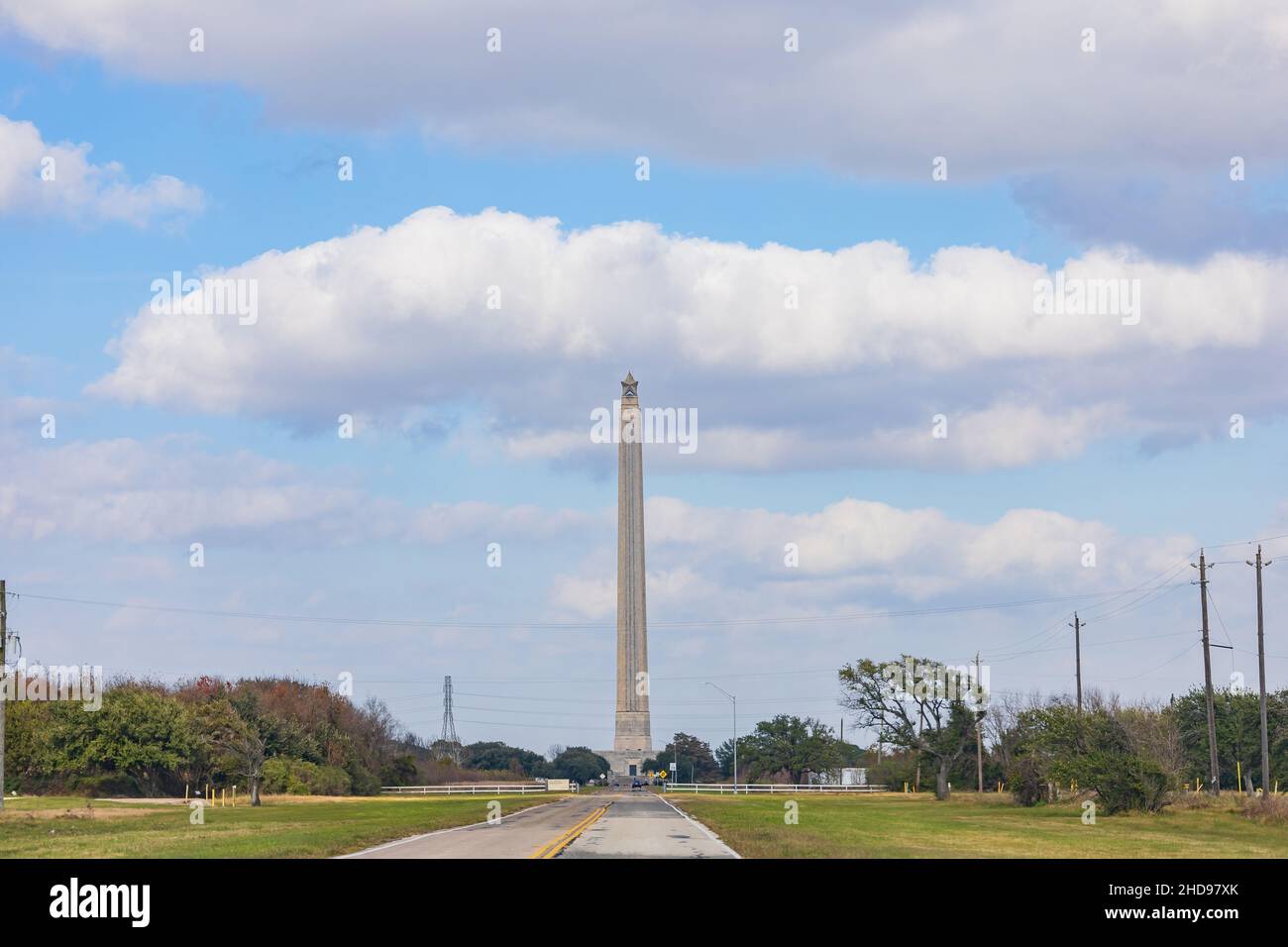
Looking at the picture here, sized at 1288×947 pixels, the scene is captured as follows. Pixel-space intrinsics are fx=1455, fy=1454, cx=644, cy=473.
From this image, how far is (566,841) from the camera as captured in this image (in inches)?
1390

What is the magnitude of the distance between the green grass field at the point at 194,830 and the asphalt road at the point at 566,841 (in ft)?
4.52

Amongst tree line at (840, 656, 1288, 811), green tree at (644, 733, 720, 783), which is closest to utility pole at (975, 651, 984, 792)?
tree line at (840, 656, 1288, 811)

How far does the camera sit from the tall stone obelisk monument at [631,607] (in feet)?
415

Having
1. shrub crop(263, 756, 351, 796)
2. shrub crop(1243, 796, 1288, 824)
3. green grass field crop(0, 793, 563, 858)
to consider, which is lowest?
shrub crop(263, 756, 351, 796)

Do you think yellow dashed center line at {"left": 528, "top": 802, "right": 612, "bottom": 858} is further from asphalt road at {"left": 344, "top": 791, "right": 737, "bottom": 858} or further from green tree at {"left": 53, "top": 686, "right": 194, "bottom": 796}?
green tree at {"left": 53, "top": 686, "right": 194, "bottom": 796}

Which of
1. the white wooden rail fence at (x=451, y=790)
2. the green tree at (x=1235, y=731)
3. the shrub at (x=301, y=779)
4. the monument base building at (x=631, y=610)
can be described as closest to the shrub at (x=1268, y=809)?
the green tree at (x=1235, y=731)

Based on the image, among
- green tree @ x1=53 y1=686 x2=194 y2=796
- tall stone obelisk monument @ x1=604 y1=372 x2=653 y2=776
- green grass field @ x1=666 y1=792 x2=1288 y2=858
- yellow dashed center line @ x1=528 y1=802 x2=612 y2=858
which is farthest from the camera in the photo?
tall stone obelisk monument @ x1=604 y1=372 x2=653 y2=776

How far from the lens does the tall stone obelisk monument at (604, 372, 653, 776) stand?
415 ft

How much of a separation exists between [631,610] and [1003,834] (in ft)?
273

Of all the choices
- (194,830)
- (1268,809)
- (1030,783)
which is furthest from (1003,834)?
(1030,783)
